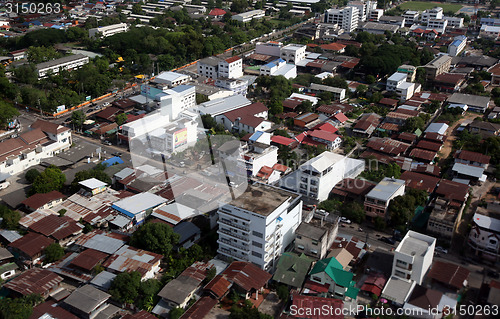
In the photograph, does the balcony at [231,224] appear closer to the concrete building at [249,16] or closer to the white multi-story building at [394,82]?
the white multi-story building at [394,82]

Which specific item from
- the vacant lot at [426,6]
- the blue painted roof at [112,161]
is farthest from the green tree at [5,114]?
the vacant lot at [426,6]

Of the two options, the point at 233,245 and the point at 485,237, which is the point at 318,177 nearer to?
the point at 233,245

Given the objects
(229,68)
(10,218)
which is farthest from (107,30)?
(10,218)

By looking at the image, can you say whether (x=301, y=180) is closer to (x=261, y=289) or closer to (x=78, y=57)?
(x=261, y=289)

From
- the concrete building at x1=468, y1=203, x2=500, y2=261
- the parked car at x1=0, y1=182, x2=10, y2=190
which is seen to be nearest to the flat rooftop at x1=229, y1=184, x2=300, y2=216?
the concrete building at x1=468, y1=203, x2=500, y2=261

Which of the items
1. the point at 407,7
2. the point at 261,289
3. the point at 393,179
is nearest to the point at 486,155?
the point at 393,179
